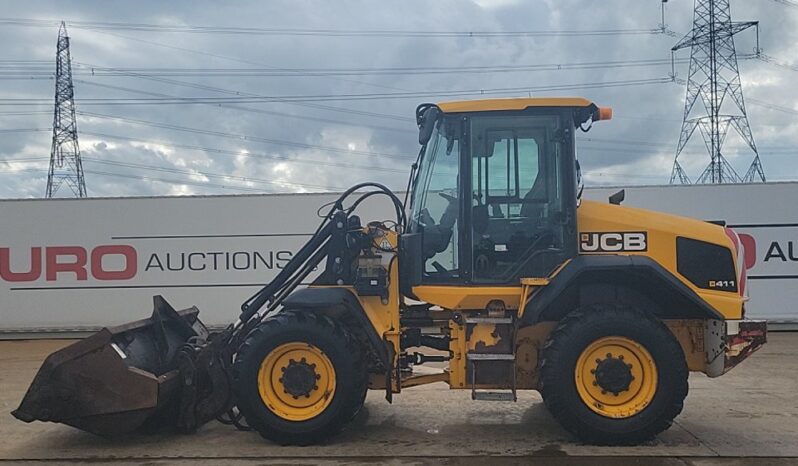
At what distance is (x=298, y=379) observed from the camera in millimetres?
5316

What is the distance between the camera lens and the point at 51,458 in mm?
5133

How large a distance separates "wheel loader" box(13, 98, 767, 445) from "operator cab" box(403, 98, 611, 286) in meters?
0.01

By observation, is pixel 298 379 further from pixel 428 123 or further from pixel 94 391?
pixel 428 123

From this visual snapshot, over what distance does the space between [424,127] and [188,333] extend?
2.99 m

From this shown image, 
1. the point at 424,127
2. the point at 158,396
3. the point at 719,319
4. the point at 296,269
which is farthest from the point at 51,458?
the point at 719,319

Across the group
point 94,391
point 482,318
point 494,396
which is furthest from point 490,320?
point 94,391

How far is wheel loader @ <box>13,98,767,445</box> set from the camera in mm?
5164

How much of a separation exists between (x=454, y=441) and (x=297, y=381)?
1365mm

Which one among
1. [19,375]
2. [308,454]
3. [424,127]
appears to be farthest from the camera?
[19,375]

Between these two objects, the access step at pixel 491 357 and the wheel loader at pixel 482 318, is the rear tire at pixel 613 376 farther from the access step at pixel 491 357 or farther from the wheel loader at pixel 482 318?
the access step at pixel 491 357

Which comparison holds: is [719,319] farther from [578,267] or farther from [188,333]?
[188,333]

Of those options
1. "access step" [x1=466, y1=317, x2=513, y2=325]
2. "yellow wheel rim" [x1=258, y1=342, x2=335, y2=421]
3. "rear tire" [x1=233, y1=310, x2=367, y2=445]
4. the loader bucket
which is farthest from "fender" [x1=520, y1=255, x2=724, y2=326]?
the loader bucket

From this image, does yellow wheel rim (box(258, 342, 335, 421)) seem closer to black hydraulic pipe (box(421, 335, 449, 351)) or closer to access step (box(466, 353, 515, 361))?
black hydraulic pipe (box(421, 335, 449, 351))

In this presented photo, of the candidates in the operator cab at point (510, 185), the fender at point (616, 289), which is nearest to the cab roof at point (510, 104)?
the operator cab at point (510, 185)
